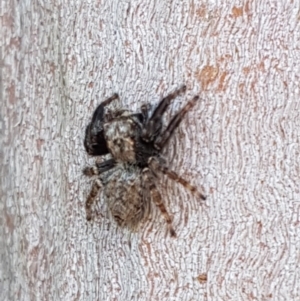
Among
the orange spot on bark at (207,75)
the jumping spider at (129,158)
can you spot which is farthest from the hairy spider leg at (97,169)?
the orange spot on bark at (207,75)

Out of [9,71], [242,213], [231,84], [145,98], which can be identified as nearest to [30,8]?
[9,71]

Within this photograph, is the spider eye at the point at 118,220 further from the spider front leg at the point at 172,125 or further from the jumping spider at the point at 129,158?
the spider front leg at the point at 172,125

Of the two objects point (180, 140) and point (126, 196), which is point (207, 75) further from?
point (126, 196)

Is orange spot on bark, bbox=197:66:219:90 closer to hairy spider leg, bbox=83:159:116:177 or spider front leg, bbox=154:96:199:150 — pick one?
spider front leg, bbox=154:96:199:150

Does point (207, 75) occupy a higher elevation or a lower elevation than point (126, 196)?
higher

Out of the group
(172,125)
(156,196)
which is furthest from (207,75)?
(156,196)

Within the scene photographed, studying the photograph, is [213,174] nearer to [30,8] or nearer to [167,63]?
[167,63]

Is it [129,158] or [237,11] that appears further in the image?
[129,158]
